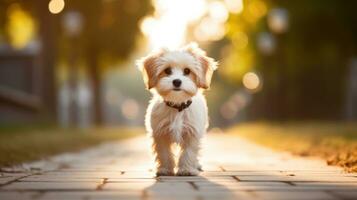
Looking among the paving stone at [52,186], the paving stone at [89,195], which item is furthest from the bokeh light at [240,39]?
the paving stone at [89,195]

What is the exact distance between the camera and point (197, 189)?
703 centimetres

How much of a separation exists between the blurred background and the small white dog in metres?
12.6

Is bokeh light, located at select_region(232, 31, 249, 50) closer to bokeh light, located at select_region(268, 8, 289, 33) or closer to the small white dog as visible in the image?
bokeh light, located at select_region(268, 8, 289, 33)

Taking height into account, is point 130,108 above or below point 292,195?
above

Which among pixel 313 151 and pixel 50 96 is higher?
pixel 50 96

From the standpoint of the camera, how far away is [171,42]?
1908 cm

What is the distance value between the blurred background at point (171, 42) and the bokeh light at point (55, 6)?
0.04 m

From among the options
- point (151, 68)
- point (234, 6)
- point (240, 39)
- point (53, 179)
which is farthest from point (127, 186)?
point (240, 39)

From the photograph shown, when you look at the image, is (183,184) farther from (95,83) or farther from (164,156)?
(95,83)

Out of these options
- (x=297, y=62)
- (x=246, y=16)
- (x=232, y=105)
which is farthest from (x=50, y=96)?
(x=232, y=105)

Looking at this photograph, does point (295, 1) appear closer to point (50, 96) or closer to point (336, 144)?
point (50, 96)

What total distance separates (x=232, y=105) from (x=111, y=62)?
47476 mm

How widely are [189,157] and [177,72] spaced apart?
3.53 ft

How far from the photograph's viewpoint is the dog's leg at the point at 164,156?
897 cm
